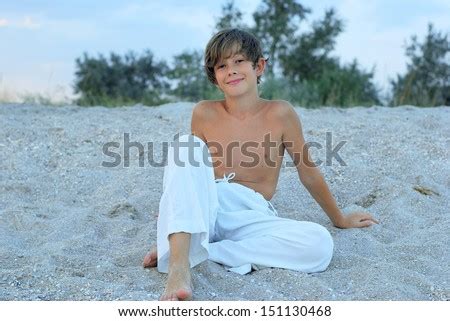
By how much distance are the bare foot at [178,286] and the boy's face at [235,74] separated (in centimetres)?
96

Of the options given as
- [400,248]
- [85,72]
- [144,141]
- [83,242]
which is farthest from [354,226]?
[85,72]

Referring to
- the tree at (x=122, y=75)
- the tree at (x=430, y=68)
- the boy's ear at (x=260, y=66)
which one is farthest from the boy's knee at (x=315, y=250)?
the tree at (x=122, y=75)

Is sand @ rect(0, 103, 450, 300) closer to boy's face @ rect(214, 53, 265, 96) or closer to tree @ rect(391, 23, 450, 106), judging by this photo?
boy's face @ rect(214, 53, 265, 96)

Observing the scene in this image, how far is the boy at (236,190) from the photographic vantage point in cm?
267

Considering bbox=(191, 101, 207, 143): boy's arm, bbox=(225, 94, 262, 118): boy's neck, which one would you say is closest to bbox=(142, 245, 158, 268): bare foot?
bbox=(191, 101, 207, 143): boy's arm

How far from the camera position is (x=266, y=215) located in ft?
9.78

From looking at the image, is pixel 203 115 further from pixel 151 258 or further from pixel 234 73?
pixel 151 258

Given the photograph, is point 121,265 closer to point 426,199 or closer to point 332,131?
point 426,199

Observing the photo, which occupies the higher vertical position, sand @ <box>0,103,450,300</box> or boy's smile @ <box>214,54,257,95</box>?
boy's smile @ <box>214,54,257,95</box>

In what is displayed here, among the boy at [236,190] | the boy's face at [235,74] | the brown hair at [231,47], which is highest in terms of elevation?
the brown hair at [231,47]

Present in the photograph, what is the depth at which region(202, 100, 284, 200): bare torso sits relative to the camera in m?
3.25

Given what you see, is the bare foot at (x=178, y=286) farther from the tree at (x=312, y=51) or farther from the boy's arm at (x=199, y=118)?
the tree at (x=312, y=51)

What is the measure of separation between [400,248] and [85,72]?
379 inches

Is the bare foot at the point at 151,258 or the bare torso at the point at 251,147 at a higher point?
the bare torso at the point at 251,147
